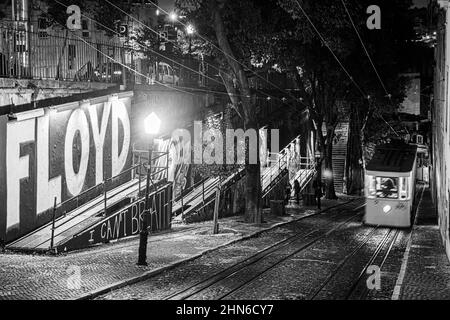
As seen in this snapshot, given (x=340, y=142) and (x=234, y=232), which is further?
(x=340, y=142)

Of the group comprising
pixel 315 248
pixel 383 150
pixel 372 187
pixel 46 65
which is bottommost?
pixel 315 248

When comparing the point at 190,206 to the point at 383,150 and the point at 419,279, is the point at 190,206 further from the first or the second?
the point at 419,279

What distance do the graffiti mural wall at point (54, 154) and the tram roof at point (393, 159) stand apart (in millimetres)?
10856

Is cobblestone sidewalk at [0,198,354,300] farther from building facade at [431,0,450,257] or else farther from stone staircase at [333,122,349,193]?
stone staircase at [333,122,349,193]

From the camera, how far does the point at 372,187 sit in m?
24.2

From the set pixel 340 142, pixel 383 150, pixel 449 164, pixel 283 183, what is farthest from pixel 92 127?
pixel 340 142

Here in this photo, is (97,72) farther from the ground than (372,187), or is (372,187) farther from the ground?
(97,72)

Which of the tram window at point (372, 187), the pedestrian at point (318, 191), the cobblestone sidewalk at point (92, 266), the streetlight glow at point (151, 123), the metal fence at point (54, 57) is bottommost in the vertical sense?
the cobblestone sidewalk at point (92, 266)

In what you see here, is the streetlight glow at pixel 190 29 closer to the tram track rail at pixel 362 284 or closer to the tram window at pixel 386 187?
the tram window at pixel 386 187

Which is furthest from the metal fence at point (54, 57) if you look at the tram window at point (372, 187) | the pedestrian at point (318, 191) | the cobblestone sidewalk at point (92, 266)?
the pedestrian at point (318, 191)

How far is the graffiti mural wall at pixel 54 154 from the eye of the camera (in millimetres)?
15922

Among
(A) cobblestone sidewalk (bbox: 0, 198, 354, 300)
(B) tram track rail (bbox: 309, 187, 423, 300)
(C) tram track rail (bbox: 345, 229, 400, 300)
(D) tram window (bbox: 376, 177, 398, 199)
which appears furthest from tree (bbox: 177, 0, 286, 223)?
(C) tram track rail (bbox: 345, 229, 400, 300)

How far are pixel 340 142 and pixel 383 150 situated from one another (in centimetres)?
2470

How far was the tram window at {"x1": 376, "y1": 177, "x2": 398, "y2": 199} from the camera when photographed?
23.7 metres
